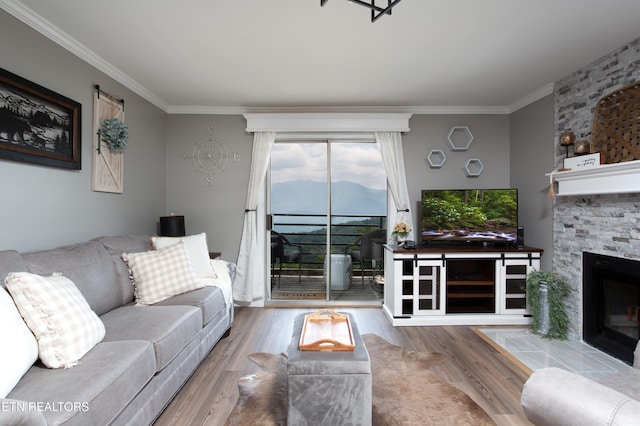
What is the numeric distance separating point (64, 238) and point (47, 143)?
0.76 meters

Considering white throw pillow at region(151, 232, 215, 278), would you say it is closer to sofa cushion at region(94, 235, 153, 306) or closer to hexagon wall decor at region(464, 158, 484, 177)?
sofa cushion at region(94, 235, 153, 306)

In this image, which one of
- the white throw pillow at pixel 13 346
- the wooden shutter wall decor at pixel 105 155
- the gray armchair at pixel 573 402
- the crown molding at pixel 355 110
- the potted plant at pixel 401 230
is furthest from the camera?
the crown molding at pixel 355 110

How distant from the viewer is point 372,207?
4.54 metres

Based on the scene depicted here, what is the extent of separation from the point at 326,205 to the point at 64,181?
9.36ft

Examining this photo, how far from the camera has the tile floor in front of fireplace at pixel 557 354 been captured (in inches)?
105

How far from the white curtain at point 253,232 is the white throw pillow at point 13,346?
2.82 metres

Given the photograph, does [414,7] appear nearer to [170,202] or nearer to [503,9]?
[503,9]

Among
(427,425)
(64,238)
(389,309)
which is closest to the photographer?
(427,425)

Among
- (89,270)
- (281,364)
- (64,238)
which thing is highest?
(64,238)

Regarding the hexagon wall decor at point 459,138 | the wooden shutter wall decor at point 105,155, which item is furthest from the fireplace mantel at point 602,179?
the wooden shutter wall decor at point 105,155

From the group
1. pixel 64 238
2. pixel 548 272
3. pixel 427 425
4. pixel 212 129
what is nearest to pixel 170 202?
pixel 212 129

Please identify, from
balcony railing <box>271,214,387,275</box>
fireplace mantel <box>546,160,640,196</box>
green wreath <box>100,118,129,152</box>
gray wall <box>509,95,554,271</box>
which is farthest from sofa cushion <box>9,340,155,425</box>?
gray wall <box>509,95,554,271</box>

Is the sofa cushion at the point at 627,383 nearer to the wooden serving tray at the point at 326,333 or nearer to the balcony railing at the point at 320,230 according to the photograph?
the wooden serving tray at the point at 326,333

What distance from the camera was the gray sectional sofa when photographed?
4.36 feet
